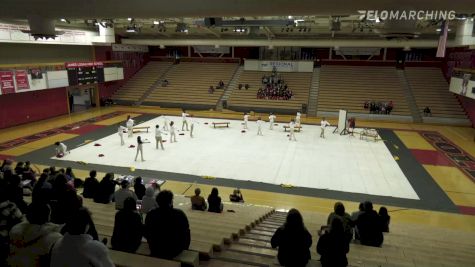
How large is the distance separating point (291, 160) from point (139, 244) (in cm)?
1253

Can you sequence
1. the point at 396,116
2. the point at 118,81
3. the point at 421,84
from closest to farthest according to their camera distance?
the point at 396,116 → the point at 421,84 → the point at 118,81

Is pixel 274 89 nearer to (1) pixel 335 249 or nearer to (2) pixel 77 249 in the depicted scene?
(1) pixel 335 249

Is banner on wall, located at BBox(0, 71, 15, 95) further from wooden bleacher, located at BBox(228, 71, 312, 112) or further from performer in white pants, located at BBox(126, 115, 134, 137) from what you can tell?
wooden bleacher, located at BBox(228, 71, 312, 112)

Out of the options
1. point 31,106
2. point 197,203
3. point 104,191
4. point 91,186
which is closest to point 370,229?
point 197,203

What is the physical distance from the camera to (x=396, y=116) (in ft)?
89.5

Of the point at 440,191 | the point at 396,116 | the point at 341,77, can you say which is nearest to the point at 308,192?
the point at 440,191

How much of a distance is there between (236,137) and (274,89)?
478 inches

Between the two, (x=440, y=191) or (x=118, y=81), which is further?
(x=118, y=81)

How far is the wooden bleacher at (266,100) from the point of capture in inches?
1178

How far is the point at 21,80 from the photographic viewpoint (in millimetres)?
22203

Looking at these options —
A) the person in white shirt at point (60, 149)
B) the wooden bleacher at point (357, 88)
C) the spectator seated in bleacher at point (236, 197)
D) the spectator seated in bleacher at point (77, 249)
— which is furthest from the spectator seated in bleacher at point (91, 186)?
the wooden bleacher at point (357, 88)

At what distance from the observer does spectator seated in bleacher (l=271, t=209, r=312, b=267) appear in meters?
4.33

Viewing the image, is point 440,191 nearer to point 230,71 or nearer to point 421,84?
point 421,84

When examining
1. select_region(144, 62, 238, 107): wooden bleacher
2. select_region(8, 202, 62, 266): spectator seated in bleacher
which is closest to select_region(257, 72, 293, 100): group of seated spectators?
select_region(144, 62, 238, 107): wooden bleacher
